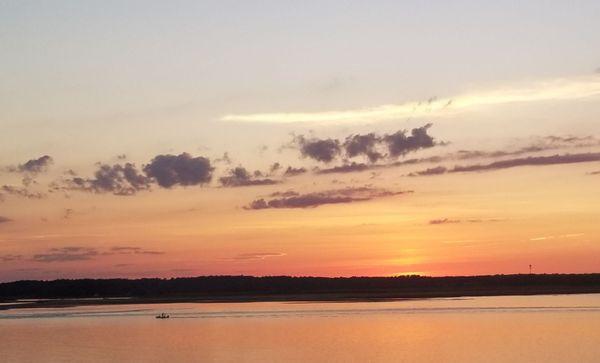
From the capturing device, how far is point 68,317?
91.5m

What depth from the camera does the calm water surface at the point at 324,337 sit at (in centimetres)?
4778

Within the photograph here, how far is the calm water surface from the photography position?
47781 millimetres

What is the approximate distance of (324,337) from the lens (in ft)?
192

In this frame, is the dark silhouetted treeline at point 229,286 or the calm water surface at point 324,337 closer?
the calm water surface at point 324,337

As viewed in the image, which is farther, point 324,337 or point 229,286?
point 229,286

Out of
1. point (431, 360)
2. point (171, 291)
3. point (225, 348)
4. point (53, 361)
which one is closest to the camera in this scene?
point (431, 360)

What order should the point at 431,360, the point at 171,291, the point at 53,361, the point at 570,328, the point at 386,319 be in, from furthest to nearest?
1. the point at 171,291
2. the point at 386,319
3. the point at 570,328
4. the point at 53,361
5. the point at 431,360

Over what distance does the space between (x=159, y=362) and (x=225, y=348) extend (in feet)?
23.0

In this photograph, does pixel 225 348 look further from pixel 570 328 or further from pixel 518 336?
pixel 570 328

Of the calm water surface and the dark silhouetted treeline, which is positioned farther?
the dark silhouetted treeline

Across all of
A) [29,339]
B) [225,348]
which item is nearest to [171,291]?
[29,339]

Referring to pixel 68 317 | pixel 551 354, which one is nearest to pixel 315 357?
pixel 551 354

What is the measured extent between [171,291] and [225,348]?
122 m

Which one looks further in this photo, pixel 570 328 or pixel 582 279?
pixel 582 279
